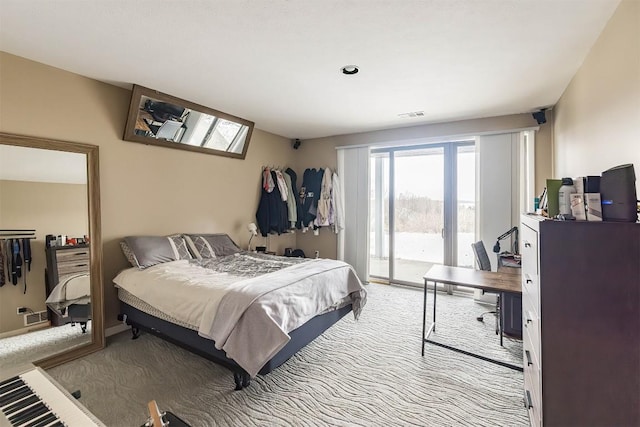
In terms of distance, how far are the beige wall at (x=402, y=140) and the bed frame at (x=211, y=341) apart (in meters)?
2.44

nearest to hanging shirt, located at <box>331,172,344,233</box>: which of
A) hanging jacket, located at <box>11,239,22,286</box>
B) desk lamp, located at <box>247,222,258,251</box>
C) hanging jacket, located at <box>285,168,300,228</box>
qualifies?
hanging jacket, located at <box>285,168,300,228</box>

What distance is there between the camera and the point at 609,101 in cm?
182

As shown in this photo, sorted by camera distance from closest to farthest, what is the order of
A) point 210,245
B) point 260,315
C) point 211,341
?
point 260,315 → point 211,341 → point 210,245

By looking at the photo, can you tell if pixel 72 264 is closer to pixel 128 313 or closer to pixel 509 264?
pixel 128 313

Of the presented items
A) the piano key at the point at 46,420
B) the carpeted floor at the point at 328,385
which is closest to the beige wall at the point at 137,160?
the carpeted floor at the point at 328,385

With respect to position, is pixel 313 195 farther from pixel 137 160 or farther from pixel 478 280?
pixel 478 280

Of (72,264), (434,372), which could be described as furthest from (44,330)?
(434,372)

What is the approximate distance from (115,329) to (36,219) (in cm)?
132

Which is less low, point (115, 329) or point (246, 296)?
point (246, 296)

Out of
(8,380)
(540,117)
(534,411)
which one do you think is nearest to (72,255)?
(8,380)

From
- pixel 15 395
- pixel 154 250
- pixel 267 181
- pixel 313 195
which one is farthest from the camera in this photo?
Answer: pixel 313 195

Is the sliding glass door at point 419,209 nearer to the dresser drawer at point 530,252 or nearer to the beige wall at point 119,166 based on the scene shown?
the beige wall at point 119,166

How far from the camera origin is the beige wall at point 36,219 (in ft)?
7.41

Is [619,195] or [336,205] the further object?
[336,205]
